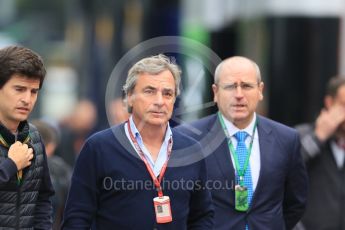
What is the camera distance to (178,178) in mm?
6883

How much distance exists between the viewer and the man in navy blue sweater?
6.81 meters

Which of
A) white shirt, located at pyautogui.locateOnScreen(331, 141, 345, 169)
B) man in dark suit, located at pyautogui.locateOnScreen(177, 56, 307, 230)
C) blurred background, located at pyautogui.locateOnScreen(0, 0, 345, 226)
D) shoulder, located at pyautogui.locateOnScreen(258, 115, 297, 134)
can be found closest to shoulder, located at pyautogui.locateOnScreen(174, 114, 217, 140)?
man in dark suit, located at pyautogui.locateOnScreen(177, 56, 307, 230)

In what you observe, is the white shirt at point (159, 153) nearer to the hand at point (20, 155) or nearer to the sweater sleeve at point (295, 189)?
the hand at point (20, 155)

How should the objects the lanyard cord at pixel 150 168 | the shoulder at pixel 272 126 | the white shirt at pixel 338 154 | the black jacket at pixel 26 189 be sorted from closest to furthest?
the black jacket at pixel 26 189, the lanyard cord at pixel 150 168, the shoulder at pixel 272 126, the white shirt at pixel 338 154

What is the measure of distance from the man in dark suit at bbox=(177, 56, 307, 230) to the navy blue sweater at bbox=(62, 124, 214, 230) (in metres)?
0.92

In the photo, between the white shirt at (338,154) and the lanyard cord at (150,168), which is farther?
the white shirt at (338,154)

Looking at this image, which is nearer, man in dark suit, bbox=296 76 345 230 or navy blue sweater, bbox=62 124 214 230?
navy blue sweater, bbox=62 124 214 230

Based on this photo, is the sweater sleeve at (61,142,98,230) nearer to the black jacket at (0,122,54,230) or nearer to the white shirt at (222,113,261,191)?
the black jacket at (0,122,54,230)

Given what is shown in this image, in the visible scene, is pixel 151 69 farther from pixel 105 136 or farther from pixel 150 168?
pixel 150 168

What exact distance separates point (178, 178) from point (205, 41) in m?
15.2

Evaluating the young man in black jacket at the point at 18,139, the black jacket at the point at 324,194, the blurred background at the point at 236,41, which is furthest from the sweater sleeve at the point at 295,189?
the blurred background at the point at 236,41

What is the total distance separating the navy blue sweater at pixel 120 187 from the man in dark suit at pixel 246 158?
0.92 m

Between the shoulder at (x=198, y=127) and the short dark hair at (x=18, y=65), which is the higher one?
the short dark hair at (x=18, y=65)

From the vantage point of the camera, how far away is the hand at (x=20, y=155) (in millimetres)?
6473
